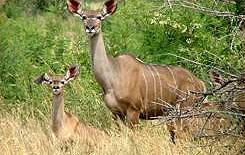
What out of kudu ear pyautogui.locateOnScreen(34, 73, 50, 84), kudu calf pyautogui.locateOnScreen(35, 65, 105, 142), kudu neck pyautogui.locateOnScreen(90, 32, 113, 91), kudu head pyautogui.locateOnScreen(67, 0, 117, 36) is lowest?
kudu calf pyautogui.locateOnScreen(35, 65, 105, 142)

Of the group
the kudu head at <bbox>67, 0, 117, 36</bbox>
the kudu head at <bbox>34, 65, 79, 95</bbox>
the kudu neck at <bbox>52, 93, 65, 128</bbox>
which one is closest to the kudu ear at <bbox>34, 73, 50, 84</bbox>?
the kudu head at <bbox>34, 65, 79, 95</bbox>

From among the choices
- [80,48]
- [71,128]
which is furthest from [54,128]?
[80,48]

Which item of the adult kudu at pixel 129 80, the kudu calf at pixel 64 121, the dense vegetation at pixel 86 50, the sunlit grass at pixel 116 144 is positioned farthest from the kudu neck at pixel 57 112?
the dense vegetation at pixel 86 50

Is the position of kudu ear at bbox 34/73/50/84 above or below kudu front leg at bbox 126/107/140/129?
above

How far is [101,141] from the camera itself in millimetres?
9406

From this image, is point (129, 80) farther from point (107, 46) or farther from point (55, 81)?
point (107, 46)

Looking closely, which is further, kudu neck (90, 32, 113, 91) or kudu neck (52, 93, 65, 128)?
kudu neck (90, 32, 113, 91)

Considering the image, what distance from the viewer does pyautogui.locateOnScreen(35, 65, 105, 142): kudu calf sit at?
32.6ft

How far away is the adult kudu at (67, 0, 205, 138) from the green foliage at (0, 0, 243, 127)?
0.66 meters

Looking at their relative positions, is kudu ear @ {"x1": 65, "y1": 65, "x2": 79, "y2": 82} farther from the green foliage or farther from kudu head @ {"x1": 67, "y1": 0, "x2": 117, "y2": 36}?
the green foliage

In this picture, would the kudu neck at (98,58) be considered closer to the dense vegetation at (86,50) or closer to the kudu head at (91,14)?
the kudu head at (91,14)

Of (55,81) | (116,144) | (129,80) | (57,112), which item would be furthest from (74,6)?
(116,144)

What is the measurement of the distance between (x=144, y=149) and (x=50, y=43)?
4882 millimetres

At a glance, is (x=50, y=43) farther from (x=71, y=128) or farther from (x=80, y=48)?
(x=71, y=128)
